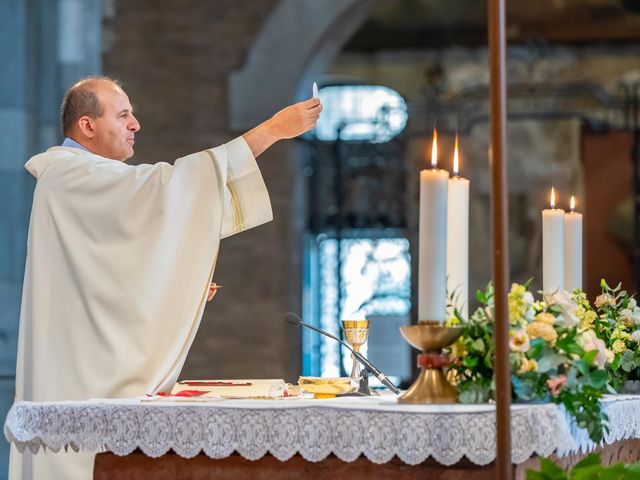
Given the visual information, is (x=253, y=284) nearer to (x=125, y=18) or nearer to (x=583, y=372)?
(x=125, y=18)

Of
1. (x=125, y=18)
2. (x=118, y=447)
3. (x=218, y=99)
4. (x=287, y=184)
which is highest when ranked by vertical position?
(x=125, y=18)

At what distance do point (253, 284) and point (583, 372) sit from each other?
258 inches

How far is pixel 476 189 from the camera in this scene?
1448 cm

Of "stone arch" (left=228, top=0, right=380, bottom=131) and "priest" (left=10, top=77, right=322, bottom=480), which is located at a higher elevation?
"stone arch" (left=228, top=0, right=380, bottom=131)

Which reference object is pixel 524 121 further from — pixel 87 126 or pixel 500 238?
pixel 500 238

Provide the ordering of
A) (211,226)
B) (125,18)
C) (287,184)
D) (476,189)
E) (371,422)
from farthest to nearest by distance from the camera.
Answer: (476,189) → (125,18) → (287,184) → (211,226) → (371,422)

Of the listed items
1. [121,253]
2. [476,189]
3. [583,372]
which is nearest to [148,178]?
[121,253]

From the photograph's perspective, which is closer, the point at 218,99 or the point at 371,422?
the point at 371,422

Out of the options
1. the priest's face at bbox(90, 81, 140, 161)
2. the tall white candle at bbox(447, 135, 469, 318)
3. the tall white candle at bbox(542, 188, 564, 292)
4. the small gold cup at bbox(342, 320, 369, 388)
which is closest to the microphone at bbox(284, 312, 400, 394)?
the small gold cup at bbox(342, 320, 369, 388)

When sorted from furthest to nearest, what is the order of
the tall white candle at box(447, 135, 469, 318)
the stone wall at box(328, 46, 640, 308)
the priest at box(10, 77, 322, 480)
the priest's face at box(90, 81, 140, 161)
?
the stone wall at box(328, 46, 640, 308)
the priest's face at box(90, 81, 140, 161)
the priest at box(10, 77, 322, 480)
the tall white candle at box(447, 135, 469, 318)

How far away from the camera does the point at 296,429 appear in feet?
7.91

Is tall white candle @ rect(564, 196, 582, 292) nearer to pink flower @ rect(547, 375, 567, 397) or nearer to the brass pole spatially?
pink flower @ rect(547, 375, 567, 397)

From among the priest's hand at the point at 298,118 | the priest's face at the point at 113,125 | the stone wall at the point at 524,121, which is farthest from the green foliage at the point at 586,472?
the stone wall at the point at 524,121

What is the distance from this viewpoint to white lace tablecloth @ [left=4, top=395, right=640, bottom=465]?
2316 mm
